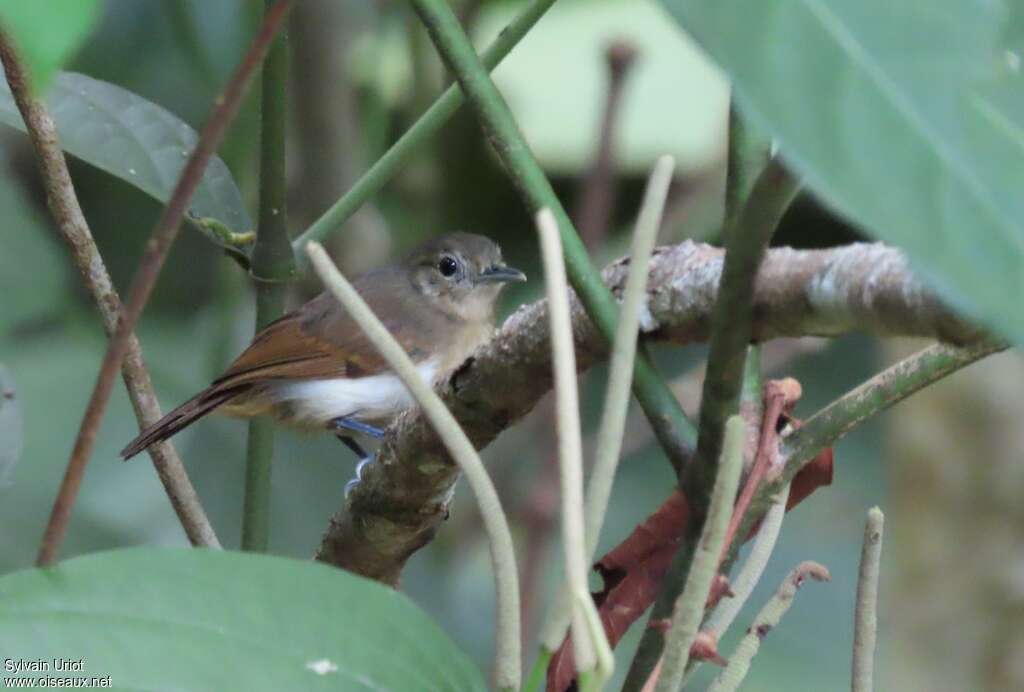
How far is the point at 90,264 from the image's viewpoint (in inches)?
66.3

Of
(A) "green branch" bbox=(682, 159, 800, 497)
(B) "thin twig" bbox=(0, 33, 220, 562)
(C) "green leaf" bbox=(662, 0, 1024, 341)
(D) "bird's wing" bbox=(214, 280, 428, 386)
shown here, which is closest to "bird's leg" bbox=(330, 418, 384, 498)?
(D) "bird's wing" bbox=(214, 280, 428, 386)

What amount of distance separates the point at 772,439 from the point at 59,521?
22.6 inches

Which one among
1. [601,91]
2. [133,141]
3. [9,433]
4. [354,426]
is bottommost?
[9,433]

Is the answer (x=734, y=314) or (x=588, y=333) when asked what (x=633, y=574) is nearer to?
(x=588, y=333)

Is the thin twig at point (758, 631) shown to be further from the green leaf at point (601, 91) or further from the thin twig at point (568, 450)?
the green leaf at point (601, 91)

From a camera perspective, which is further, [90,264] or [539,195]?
[90,264]

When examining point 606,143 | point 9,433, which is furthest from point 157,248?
point 606,143

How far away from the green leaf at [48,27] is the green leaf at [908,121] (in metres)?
0.26

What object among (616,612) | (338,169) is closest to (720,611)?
(616,612)

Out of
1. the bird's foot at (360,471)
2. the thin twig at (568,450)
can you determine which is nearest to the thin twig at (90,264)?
the bird's foot at (360,471)

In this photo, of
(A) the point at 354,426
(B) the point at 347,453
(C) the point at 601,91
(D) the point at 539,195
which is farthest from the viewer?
(C) the point at 601,91

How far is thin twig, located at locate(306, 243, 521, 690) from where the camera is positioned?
103 centimetres

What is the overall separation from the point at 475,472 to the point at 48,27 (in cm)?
52

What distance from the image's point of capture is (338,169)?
361 cm
